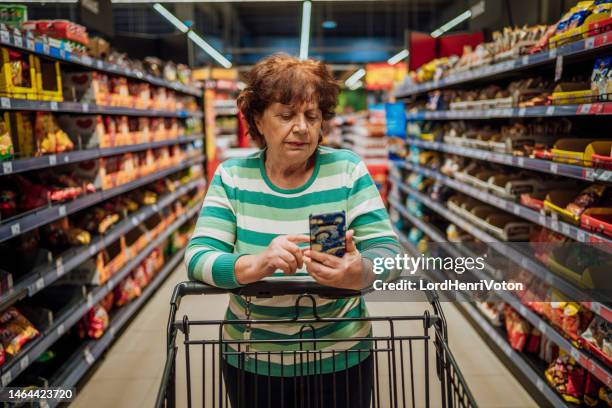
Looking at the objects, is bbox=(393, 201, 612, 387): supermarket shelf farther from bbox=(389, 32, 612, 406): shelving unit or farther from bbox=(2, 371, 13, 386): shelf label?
bbox=(2, 371, 13, 386): shelf label

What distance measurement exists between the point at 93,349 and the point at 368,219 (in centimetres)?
264

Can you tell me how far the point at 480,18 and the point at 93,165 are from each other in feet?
13.0

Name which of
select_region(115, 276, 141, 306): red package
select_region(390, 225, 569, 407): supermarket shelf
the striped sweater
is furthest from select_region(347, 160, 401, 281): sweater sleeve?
select_region(115, 276, 141, 306): red package

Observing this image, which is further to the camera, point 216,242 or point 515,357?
point 515,357

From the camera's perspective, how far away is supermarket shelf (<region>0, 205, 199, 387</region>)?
2.32 m

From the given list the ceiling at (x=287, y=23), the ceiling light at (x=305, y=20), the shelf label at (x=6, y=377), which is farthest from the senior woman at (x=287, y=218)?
the ceiling at (x=287, y=23)

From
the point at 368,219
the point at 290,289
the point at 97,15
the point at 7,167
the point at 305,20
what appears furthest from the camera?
the point at 305,20

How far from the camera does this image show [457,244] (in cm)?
461

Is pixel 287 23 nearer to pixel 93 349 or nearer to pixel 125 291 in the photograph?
pixel 125 291

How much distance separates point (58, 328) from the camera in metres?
2.85

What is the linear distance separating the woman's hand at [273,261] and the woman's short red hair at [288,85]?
1.27 ft

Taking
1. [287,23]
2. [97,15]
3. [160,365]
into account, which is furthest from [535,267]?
[287,23]

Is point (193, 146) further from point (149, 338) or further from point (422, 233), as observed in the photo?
point (149, 338)

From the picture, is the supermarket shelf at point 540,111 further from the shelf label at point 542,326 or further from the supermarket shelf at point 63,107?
the supermarket shelf at point 63,107
